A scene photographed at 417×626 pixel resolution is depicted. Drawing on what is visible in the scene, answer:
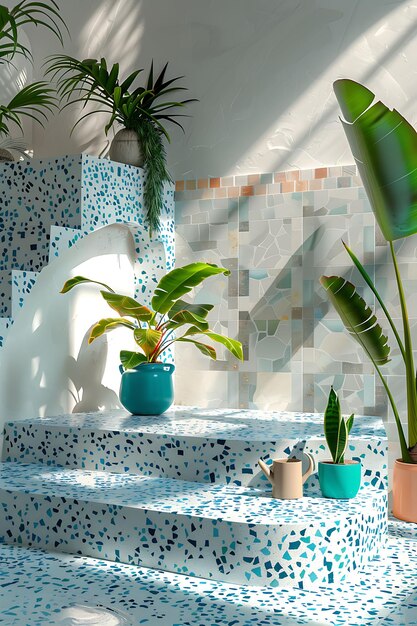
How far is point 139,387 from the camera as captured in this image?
4031 millimetres

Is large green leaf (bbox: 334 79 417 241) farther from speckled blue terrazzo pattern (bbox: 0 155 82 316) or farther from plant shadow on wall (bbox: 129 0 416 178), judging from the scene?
speckled blue terrazzo pattern (bbox: 0 155 82 316)

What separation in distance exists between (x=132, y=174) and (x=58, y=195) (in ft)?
1.74

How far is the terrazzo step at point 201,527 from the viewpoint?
2.62 meters

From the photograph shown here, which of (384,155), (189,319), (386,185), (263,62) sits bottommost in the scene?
(189,319)

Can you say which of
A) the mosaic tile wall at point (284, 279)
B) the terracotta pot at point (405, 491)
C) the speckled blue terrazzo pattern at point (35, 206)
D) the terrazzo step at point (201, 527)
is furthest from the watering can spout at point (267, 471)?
the speckled blue terrazzo pattern at point (35, 206)

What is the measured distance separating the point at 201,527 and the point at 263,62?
288cm

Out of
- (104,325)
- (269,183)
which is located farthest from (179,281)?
(269,183)

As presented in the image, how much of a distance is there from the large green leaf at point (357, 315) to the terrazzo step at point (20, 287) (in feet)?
4.81

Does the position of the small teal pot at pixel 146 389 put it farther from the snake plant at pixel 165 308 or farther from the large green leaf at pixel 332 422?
the large green leaf at pixel 332 422

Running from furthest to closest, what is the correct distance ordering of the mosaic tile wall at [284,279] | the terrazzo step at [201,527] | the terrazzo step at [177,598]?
1. the mosaic tile wall at [284,279]
2. the terrazzo step at [201,527]
3. the terrazzo step at [177,598]

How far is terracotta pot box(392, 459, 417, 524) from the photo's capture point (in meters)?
3.39

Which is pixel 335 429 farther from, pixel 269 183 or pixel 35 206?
pixel 35 206

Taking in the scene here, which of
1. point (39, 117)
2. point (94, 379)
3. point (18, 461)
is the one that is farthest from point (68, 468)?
point (39, 117)

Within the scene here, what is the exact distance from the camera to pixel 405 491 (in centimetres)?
341
